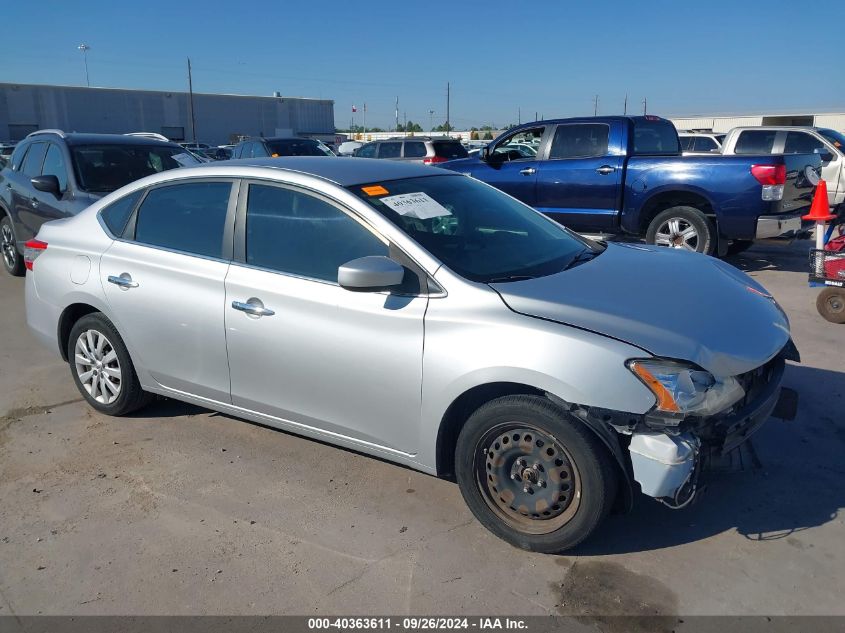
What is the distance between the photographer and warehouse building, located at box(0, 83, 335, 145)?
188ft

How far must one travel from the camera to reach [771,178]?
7.95m

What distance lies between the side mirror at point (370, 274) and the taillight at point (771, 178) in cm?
639

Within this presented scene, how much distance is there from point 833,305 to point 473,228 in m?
4.43

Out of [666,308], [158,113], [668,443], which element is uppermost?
[158,113]

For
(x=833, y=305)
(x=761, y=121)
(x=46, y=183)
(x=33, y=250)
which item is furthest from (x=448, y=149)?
(x=761, y=121)

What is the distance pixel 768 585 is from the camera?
2.86m

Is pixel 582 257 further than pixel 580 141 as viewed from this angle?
No

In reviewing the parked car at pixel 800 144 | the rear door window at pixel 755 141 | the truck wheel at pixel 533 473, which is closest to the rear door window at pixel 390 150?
the parked car at pixel 800 144

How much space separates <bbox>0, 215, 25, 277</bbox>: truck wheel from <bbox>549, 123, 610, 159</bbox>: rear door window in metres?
7.24

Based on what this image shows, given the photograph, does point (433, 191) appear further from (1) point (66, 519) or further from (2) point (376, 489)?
(1) point (66, 519)

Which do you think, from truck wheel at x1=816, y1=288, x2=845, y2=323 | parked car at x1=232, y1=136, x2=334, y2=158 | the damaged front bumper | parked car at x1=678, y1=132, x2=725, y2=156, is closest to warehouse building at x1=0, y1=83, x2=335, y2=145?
parked car at x1=232, y1=136, x2=334, y2=158

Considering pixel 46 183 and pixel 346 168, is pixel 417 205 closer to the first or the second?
pixel 346 168

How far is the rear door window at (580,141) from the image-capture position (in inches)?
371

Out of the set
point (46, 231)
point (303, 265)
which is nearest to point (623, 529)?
point (303, 265)
